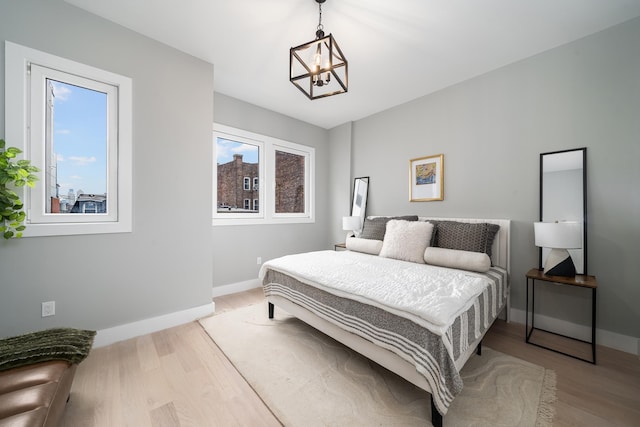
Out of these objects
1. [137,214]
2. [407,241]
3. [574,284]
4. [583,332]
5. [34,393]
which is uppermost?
[137,214]

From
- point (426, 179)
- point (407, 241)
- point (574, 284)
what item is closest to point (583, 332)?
point (574, 284)

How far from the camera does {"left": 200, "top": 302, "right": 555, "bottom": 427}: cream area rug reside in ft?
4.52

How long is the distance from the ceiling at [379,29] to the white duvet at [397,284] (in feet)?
7.13

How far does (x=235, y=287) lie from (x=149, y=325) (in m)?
1.24

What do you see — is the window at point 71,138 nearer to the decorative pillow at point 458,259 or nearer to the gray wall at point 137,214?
the gray wall at point 137,214

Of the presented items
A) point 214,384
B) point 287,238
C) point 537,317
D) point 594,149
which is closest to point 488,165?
point 594,149

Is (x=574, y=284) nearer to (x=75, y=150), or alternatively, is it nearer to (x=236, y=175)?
(x=236, y=175)

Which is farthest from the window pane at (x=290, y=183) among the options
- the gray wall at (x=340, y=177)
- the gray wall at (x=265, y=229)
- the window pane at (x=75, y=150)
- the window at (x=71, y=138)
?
the window pane at (x=75, y=150)

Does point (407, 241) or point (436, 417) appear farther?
point (407, 241)

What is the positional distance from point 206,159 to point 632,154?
397 cm

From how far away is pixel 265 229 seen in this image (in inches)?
151

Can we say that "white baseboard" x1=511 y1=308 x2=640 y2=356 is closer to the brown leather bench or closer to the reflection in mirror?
the reflection in mirror

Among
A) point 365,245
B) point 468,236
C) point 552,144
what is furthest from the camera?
point 365,245

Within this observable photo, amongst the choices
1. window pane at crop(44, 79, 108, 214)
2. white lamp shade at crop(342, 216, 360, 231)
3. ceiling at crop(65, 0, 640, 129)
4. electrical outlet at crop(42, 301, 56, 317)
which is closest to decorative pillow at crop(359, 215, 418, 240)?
white lamp shade at crop(342, 216, 360, 231)
